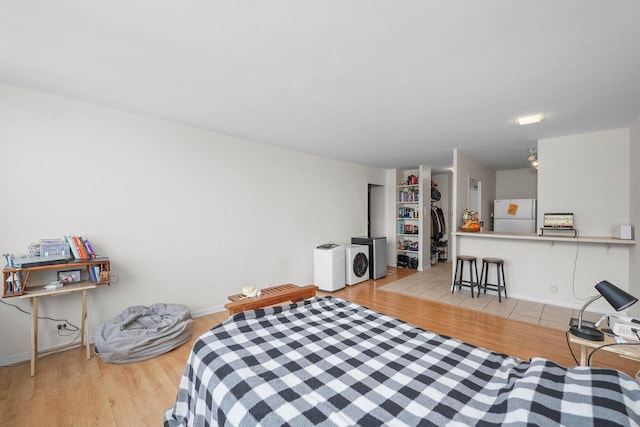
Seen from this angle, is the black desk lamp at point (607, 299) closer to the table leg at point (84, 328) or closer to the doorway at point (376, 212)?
the table leg at point (84, 328)

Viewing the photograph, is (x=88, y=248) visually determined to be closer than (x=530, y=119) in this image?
Yes

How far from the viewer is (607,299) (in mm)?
1437

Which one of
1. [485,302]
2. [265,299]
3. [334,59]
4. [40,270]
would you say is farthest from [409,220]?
[40,270]

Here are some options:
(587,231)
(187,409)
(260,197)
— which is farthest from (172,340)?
(587,231)

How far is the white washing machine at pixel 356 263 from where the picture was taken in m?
4.93

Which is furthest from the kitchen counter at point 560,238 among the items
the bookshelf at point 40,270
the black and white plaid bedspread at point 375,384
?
the bookshelf at point 40,270

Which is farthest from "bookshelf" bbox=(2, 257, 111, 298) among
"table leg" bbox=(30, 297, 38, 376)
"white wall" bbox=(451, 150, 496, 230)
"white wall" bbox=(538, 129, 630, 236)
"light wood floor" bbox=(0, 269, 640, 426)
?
"white wall" bbox=(538, 129, 630, 236)

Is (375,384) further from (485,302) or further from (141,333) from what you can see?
(485,302)

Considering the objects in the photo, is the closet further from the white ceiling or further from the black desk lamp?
the black desk lamp

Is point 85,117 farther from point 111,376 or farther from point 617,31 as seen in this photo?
point 617,31

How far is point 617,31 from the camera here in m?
1.57

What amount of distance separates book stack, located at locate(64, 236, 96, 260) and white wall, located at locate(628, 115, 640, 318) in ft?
18.5

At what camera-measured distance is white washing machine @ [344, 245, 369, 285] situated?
4.93 meters

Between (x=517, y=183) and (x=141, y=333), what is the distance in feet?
25.5
